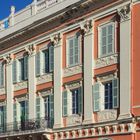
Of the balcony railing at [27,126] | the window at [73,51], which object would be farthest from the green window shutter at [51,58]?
the balcony railing at [27,126]

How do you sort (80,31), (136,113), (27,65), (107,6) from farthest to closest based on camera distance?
(27,65) < (80,31) < (107,6) < (136,113)

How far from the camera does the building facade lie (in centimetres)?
2964

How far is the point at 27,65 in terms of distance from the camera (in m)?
38.3

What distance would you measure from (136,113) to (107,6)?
6.50 m

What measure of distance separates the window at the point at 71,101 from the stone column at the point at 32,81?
3.62 meters

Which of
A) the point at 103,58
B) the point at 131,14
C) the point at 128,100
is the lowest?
the point at 128,100

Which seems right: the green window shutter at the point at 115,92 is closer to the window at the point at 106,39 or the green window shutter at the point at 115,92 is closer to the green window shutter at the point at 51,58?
the window at the point at 106,39

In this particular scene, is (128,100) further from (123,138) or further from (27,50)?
(27,50)

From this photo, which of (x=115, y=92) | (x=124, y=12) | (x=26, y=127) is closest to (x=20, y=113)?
(x=26, y=127)

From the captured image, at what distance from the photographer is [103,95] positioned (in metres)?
31.3

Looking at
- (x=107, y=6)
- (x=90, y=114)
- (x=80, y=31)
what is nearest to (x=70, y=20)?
(x=80, y=31)

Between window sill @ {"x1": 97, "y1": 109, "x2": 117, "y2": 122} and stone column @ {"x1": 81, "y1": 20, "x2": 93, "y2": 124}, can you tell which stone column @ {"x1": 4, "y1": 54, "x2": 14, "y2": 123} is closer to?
stone column @ {"x1": 81, "y1": 20, "x2": 93, "y2": 124}

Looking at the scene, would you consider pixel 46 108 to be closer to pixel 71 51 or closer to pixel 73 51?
pixel 71 51

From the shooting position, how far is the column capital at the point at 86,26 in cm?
3259
